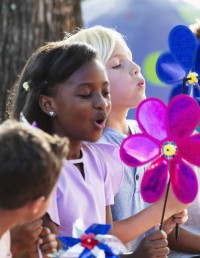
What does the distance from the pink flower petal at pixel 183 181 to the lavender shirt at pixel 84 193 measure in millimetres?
258

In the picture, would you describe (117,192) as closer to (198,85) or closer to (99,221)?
(99,221)

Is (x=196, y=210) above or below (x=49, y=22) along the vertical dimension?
below

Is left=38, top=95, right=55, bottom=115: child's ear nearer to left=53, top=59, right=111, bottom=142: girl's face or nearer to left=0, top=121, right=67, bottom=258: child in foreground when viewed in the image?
left=53, top=59, right=111, bottom=142: girl's face

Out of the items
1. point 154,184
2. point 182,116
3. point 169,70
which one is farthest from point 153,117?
point 169,70

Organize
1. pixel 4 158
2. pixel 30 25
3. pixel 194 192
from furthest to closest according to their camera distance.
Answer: pixel 30 25, pixel 194 192, pixel 4 158

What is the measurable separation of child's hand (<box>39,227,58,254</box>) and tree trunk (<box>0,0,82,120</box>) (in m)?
1.95

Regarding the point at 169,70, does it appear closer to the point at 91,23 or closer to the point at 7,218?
the point at 7,218

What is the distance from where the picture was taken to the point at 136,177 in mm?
2420

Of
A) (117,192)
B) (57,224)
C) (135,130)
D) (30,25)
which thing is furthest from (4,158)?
(30,25)

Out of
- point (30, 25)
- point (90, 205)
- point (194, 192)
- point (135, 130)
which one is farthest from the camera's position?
point (30, 25)

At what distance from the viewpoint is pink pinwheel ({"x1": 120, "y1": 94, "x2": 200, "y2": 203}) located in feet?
6.53

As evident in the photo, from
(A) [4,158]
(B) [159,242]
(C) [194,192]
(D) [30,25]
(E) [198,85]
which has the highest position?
(D) [30,25]

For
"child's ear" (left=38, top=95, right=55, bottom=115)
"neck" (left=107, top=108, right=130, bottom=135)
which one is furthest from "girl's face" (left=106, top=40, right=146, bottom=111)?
"child's ear" (left=38, top=95, right=55, bottom=115)

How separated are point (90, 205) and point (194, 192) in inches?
12.3
